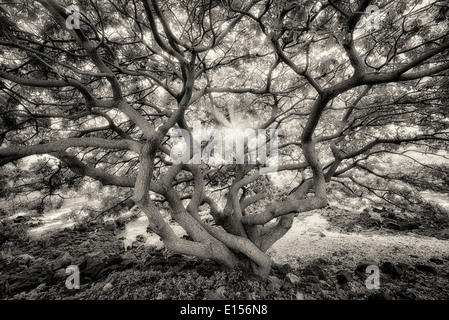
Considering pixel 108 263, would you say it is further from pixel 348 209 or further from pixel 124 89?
pixel 348 209

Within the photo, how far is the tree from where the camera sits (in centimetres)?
214

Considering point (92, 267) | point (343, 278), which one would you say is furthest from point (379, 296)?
point (92, 267)

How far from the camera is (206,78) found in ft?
12.2

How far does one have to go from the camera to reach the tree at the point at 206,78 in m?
2.14

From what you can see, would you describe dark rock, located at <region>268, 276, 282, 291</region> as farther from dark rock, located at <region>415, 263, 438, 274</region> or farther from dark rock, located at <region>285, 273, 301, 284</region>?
dark rock, located at <region>415, 263, 438, 274</region>

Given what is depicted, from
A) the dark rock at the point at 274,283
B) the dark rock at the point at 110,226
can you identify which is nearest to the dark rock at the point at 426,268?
the dark rock at the point at 274,283

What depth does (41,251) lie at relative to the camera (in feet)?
20.7

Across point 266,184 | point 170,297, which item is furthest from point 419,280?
point 170,297

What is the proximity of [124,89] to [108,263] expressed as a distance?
4.14 m
